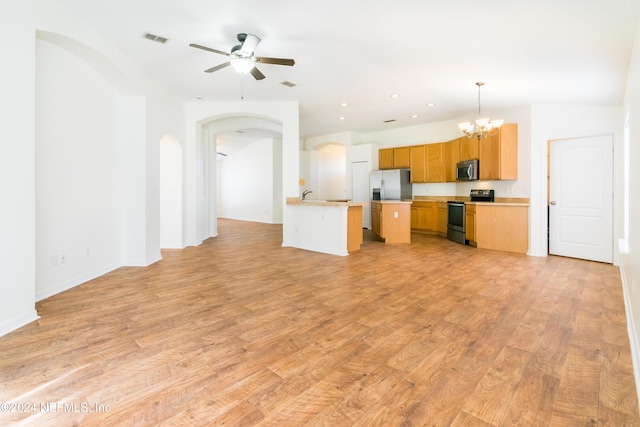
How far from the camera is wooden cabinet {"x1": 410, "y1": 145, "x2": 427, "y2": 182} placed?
7.79 metres

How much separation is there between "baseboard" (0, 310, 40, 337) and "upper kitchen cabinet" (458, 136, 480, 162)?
7.36 metres

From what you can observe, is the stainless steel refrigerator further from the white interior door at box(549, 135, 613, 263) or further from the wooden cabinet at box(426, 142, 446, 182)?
the white interior door at box(549, 135, 613, 263)

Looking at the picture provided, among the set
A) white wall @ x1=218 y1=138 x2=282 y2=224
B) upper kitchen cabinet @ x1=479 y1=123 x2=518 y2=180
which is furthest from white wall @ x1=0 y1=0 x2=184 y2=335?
upper kitchen cabinet @ x1=479 y1=123 x2=518 y2=180

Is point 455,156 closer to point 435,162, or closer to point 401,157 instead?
point 435,162

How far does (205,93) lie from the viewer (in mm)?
5445

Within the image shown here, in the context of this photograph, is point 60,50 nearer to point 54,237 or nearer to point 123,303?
point 54,237

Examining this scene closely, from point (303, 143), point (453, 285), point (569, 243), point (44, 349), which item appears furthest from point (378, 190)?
point (44, 349)

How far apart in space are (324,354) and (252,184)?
33.6ft

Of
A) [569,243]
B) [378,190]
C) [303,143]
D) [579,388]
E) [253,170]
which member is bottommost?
[579,388]

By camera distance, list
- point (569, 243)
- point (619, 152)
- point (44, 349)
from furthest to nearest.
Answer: point (569, 243), point (619, 152), point (44, 349)

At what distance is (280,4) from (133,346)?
3.24 meters

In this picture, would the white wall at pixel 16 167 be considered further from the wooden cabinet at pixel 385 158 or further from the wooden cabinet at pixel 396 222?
the wooden cabinet at pixel 385 158

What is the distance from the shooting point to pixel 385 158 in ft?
28.2

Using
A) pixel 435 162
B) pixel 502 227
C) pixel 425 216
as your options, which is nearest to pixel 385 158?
pixel 435 162
